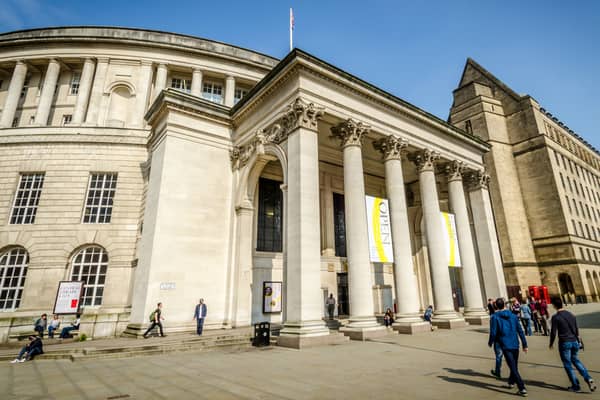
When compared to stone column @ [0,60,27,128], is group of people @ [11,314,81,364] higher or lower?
lower

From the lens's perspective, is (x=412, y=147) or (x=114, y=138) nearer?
(x=412, y=147)

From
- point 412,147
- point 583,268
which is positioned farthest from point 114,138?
point 583,268

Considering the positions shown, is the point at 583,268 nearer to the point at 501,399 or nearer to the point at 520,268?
the point at 520,268

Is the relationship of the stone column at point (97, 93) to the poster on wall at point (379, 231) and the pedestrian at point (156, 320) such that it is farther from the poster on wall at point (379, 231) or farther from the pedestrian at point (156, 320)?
the poster on wall at point (379, 231)

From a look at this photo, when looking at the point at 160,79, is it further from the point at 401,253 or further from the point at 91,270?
the point at 401,253

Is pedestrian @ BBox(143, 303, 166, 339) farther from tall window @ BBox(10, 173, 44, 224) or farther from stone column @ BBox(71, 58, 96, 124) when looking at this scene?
stone column @ BBox(71, 58, 96, 124)

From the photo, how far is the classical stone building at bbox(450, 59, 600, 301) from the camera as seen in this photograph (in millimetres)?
35406

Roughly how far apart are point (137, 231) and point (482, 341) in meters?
19.8

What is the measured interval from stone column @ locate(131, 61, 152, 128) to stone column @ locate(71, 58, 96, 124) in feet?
13.0

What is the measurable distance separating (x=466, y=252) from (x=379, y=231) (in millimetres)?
7382

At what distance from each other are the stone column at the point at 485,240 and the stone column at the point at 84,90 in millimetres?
30957

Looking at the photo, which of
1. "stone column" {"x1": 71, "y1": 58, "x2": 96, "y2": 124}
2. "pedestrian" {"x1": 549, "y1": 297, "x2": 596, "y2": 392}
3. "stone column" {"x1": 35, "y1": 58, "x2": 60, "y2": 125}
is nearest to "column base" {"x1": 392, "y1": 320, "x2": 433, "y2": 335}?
"pedestrian" {"x1": 549, "y1": 297, "x2": 596, "y2": 392}

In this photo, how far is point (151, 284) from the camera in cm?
1522

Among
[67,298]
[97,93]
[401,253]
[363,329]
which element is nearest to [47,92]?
[97,93]
